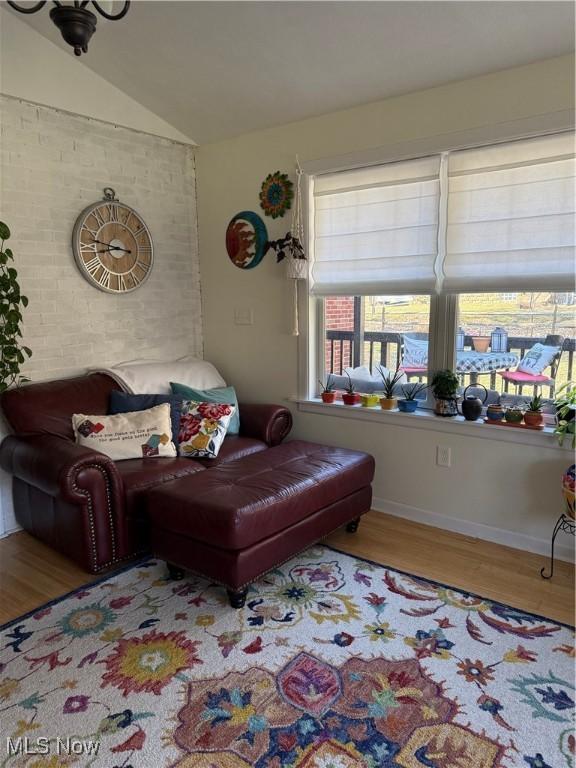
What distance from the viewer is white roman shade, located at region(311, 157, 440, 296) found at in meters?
3.09

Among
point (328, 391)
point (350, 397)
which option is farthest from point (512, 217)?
point (328, 391)

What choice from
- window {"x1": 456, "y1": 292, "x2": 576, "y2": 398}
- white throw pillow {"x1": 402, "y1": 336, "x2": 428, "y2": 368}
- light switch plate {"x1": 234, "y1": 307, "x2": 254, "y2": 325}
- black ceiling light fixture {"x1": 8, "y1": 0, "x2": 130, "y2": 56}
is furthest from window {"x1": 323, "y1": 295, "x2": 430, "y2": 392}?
black ceiling light fixture {"x1": 8, "y1": 0, "x2": 130, "y2": 56}

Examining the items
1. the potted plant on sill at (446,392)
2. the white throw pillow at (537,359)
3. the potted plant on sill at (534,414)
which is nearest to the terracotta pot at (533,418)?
the potted plant on sill at (534,414)

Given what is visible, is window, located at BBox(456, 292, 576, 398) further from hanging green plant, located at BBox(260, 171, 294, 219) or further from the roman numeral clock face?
the roman numeral clock face

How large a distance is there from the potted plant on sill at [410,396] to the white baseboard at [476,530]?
23.9 inches

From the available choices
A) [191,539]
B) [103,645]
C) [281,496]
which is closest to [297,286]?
[281,496]

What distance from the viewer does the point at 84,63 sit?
3344 millimetres

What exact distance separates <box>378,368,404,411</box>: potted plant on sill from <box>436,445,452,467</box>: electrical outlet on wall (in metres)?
0.39

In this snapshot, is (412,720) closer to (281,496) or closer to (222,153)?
(281,496)

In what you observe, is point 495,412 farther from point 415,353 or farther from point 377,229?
point 377,229

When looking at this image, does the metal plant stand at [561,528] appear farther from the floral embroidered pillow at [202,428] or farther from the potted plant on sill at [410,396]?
the floral embroidered pillow at [202,428]

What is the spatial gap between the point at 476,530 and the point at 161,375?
2.19 meters

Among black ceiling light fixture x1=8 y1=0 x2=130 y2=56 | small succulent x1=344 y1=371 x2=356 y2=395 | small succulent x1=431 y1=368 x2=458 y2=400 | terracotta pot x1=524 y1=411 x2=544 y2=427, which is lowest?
terracotta pot x1=524 y1=411 x2=544 y2=427

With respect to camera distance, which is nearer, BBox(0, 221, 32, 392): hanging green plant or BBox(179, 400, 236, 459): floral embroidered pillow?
BBox(0, 221, 32, 392): hanging green plant
